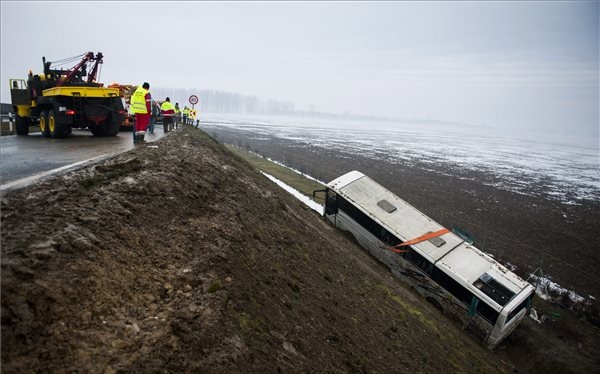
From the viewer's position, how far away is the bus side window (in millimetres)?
17219

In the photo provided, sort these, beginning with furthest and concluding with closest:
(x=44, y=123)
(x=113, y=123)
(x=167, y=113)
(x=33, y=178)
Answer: (x=167, y=113)
(x=113, y=123)
(x=44, y=123)
(x=33, y=178)

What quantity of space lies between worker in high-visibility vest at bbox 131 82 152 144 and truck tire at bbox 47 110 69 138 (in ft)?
10.3

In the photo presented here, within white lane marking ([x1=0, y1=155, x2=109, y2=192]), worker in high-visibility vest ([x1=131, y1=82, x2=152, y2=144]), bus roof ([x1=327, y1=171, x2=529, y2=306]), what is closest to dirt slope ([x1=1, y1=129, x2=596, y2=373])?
white lane marking ([x1=0, y1=155, x2=109, y2=192])

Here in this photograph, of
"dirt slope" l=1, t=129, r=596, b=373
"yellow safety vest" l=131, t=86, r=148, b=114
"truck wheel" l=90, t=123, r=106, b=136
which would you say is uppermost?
"yellow safety vest" l=131, t=86, r=148, b=114

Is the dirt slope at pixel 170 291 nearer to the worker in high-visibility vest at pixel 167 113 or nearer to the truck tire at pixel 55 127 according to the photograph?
the truck tire at pixel 55 127

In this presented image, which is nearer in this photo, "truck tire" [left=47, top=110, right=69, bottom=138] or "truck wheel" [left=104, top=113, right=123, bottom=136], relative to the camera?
"truck tire" [left=47, top=110, right=69, bottom=138]

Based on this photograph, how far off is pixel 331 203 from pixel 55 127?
12.5 meters

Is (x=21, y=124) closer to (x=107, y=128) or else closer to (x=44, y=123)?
(x=44, y=123)

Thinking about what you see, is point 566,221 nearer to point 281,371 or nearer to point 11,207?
point 281,371

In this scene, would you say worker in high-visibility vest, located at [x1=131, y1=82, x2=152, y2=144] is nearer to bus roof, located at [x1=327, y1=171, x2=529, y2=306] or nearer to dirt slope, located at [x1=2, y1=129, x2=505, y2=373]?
dirt slope, located at [x1=2, y1=129, x2=505, y2=373]

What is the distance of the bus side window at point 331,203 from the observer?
17.2 metres

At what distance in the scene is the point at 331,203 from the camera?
1755 centimetres

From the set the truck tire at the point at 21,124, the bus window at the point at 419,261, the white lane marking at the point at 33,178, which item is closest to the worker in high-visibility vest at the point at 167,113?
the truck tire at the point at 21,124

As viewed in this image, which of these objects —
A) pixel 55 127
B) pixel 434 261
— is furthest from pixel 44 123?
pixel 434 261
